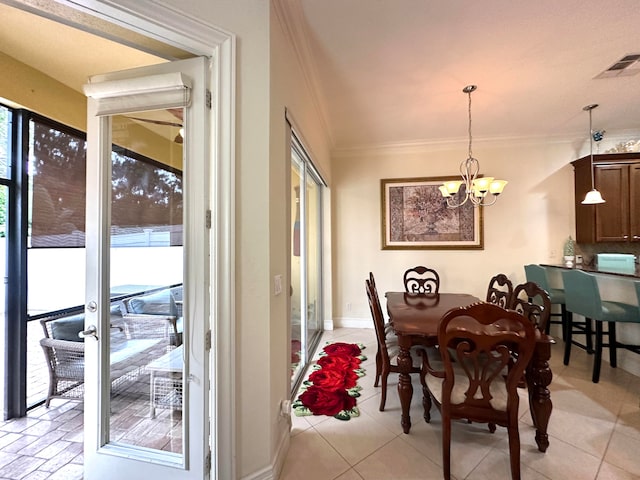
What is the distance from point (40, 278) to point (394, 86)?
3534 mm

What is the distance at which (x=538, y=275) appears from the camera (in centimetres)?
344

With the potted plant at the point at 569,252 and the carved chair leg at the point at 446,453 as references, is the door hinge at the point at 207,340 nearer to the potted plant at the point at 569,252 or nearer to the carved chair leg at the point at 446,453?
the carved chair leg at the point at 446,453

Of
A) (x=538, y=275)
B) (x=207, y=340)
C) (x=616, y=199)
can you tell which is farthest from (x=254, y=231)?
(x=616, y=199)

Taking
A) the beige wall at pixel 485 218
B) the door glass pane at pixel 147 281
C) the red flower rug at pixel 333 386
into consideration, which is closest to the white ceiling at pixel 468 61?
the beige wall at pixel 485 218

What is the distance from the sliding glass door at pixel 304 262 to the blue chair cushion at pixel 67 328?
1769 mm

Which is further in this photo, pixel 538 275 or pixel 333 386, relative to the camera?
pixel 538 275

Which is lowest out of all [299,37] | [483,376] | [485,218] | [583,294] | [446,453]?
[446,453]

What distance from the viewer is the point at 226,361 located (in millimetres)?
1332

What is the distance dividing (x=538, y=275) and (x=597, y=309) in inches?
36.7

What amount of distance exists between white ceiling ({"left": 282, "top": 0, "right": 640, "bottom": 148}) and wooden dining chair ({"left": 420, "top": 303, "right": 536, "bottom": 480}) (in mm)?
1918

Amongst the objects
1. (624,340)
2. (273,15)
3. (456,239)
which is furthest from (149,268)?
(624,340)

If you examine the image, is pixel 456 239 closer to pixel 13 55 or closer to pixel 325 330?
pixel 325 330

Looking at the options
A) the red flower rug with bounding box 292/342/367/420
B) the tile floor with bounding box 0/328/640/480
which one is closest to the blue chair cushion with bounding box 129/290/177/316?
the tile floor with bounding box 0/328/640/480

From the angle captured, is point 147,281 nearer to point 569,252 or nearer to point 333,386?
point 333,386
